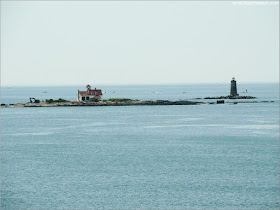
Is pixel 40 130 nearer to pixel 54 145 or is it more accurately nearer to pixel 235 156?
pixel 54 145

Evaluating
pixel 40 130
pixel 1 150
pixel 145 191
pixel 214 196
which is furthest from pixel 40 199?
pixel 40 130

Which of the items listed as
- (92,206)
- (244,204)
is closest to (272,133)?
(244,204)

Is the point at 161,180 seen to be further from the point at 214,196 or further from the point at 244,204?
the point at 244,204

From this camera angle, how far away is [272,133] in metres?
85.4

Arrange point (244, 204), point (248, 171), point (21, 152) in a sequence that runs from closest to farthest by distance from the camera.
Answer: point (244, 204), point (248, 171), point (21, 152)

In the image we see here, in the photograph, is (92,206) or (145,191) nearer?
(92,206)

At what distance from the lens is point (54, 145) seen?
7294cm

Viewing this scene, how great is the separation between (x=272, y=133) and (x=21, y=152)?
47.0 m

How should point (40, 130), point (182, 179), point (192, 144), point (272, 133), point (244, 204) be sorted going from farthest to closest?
point (40, 130)
point (272, 133)
point (192, 144)
point (182, 179)
point (244, 204)

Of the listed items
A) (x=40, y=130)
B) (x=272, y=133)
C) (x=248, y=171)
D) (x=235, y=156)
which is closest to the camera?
(x=248, y=171)

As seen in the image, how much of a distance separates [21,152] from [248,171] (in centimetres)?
3313

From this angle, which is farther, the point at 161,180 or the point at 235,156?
the point at 235,156

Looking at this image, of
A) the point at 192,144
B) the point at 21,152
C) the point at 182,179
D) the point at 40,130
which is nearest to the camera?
the point at 182,179

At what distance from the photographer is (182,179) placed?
47875 millimetres
